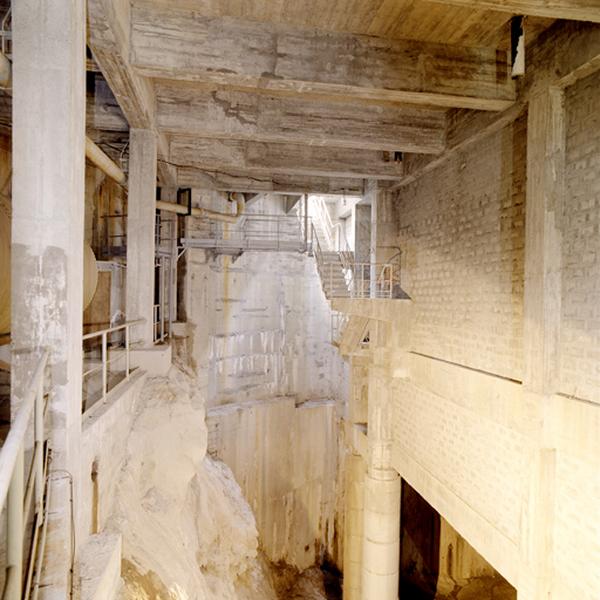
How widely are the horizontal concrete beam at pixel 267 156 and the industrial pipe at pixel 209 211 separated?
114cm

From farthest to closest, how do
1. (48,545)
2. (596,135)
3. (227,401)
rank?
(227,401) < (596,135) < (48,545)

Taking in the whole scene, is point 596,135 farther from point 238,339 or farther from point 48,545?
point 238,339

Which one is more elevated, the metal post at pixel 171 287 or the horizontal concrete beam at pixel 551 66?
the horizontal concrete beam at pixel 551 66

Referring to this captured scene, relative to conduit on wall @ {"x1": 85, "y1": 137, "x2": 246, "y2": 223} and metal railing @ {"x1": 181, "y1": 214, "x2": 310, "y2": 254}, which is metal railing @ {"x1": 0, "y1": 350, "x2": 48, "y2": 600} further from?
metal railing @ {"x1": 181, "y1": 214, "x2": 310, "y2": 254}

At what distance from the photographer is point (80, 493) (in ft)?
11.8

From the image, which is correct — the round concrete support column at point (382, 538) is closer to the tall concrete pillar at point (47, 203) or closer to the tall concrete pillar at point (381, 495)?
the tall concrete pillar at point (381, 495)

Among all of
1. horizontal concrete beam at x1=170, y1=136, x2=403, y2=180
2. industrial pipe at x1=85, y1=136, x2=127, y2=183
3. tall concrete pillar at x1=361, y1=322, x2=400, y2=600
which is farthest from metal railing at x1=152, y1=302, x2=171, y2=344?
tall concrete pillar at x1=361, y1=322, x2=400, y2=600

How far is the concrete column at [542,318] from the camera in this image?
564 cm

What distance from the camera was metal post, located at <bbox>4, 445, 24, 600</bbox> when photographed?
75.9 inches

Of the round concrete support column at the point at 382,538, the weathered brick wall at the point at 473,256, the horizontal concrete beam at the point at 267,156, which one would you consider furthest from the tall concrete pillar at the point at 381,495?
the horizontal concrete beam at the point at 267,156

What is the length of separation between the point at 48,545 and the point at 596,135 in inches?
274

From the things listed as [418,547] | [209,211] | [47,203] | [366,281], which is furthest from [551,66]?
[418,547]

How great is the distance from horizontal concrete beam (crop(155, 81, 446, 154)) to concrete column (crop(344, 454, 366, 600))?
810 cm

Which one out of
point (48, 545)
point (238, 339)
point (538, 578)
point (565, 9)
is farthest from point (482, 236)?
point (238, 339)
